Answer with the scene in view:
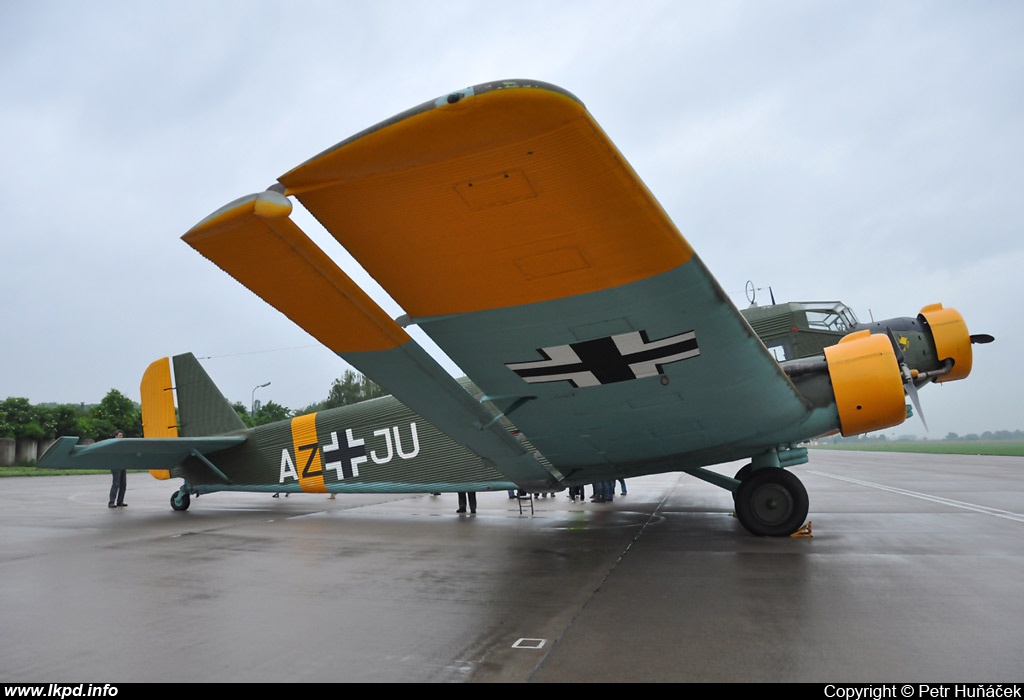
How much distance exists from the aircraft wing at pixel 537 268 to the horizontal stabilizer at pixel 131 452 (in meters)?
6.31

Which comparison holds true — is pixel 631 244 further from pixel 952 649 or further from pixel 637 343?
pixel 952 649

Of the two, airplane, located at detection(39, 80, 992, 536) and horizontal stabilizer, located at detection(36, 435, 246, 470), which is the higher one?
airplane, located at detection(39, 80, 992, 536)

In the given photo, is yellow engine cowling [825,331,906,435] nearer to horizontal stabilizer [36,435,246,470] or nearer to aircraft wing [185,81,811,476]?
aircraft wing [185,81,811,476]

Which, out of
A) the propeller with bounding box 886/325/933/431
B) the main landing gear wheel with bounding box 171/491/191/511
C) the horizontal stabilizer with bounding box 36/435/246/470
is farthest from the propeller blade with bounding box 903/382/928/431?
the main landing gear wheel with bounding box 171/491/191/511

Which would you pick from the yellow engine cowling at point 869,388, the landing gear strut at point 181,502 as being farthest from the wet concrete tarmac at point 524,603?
the landing gear strut at point 181,502

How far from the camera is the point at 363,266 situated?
3.53 m

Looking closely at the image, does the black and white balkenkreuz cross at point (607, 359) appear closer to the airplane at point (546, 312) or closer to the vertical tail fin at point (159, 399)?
the airplane at point (546, 312)

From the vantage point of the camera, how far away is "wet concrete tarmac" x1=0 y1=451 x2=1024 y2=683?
2768mm

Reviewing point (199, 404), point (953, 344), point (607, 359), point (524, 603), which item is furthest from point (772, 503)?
point (199, 404)

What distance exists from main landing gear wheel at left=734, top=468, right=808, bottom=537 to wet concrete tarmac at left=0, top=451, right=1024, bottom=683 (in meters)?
0.23

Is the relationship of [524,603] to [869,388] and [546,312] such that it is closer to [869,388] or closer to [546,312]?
[546,312]

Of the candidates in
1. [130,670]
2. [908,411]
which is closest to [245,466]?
[130,670]

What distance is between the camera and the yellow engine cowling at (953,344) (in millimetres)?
6457

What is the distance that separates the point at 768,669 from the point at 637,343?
6.91 feet
